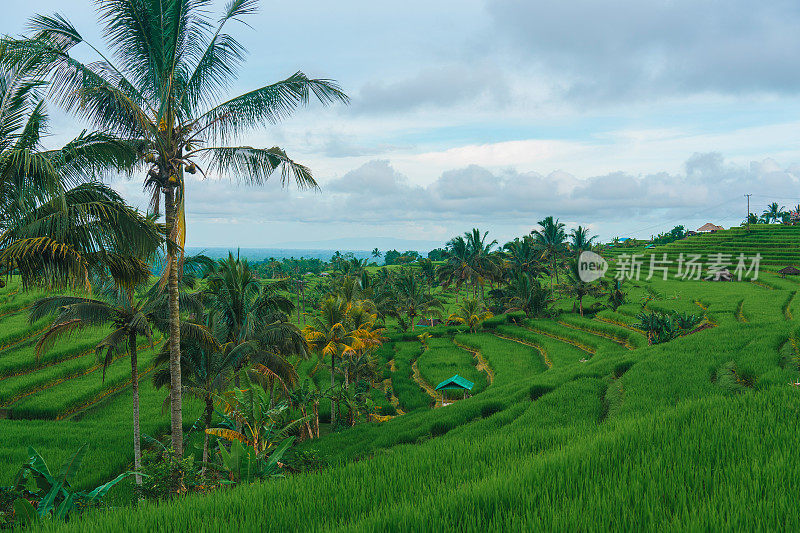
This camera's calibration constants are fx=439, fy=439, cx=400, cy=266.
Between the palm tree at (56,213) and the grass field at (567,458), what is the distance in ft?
12.1

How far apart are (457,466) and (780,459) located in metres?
3.29

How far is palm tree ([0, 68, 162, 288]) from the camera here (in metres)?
6.15

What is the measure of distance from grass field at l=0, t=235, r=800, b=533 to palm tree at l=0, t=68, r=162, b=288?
3.70m

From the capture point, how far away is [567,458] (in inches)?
188

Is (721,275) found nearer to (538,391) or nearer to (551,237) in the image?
(551,237)

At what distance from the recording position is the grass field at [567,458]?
11.4 feet

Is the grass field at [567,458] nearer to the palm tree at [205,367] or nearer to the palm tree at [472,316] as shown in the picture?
the palm tree at [205,367]

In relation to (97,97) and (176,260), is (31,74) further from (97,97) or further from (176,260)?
(176,260)

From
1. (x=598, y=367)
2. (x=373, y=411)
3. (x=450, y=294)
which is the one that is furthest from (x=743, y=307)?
(x=450, y=294)

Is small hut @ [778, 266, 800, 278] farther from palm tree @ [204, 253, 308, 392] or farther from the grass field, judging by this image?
palm tree @ [204, 253, 308, 392]

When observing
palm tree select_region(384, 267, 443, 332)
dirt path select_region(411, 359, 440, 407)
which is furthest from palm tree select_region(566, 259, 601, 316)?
dirt path select_region(411, 359, 440, 407)

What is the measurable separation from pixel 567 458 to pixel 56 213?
752 cm

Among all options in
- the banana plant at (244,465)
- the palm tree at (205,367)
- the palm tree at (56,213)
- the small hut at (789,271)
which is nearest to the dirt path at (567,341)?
the palm tree at (205,367)

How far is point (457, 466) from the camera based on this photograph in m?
5.55
